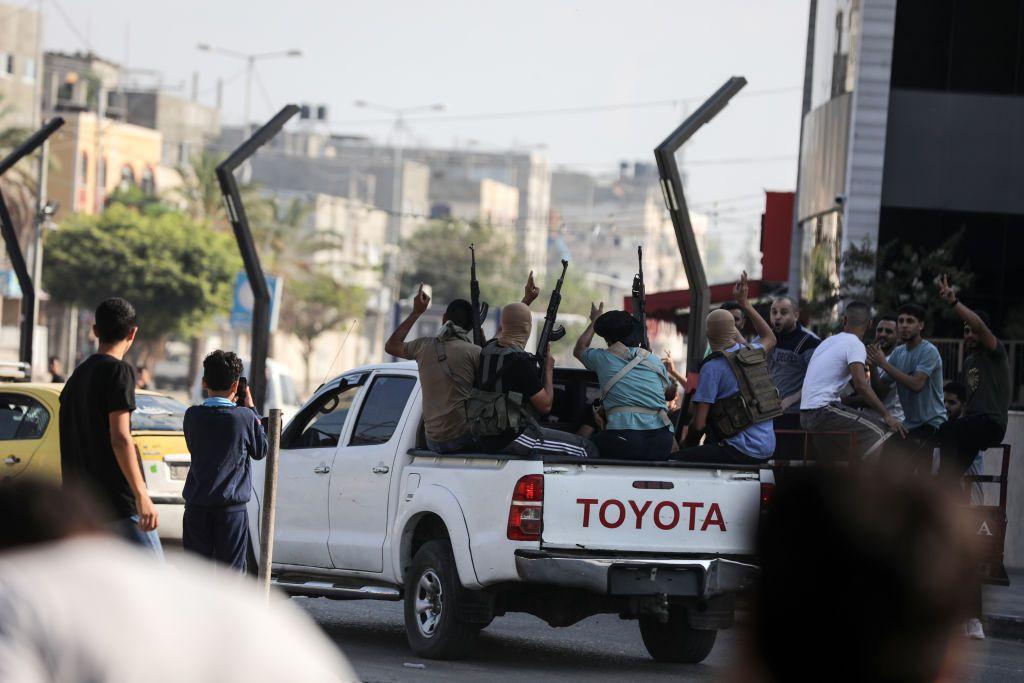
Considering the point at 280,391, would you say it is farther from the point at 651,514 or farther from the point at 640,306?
the point at 651,514

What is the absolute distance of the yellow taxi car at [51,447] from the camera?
13250mm

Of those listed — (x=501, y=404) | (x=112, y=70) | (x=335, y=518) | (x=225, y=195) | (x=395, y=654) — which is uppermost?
(x=112, y=70)

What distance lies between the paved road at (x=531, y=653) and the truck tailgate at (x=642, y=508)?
72cm

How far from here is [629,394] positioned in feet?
33.2

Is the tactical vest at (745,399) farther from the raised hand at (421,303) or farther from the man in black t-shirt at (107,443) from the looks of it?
the man in black t-shirt at (107,443)

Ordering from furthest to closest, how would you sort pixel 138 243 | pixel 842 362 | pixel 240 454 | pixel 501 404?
pixel 138 243 → pixel 842 362 → pixel 501 404 → pixel 240 454

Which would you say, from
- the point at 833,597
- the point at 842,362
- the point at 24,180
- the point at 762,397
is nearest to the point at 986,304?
the point at 842,362

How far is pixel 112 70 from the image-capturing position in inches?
3949

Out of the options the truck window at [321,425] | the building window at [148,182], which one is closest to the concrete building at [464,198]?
the building window at [148,182]

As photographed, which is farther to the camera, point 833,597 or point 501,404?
point 501,404

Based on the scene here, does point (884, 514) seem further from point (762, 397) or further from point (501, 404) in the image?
point (762, 397)

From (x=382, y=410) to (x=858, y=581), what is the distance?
8.48 meters

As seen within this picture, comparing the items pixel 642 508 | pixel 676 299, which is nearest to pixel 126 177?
pixel 676 299

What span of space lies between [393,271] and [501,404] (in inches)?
3272
